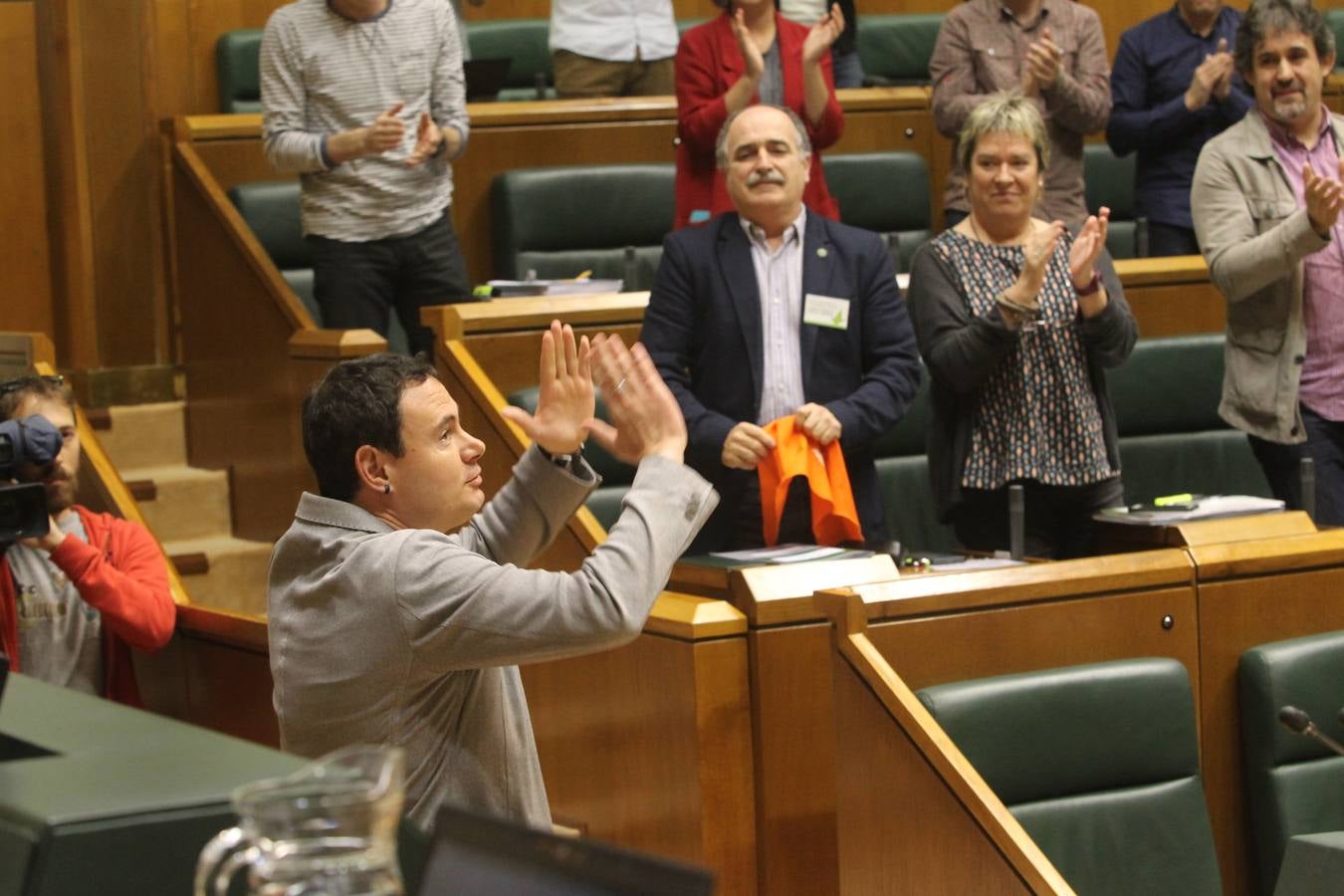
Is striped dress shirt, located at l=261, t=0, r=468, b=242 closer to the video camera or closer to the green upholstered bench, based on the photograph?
the green upholstered bench

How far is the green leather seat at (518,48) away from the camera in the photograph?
5.04m

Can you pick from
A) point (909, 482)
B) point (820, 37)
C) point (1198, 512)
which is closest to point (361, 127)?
point (820, 37)

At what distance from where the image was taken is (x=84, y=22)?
4.35 metres

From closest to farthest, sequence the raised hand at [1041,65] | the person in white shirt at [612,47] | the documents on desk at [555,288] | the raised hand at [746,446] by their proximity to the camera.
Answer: the raised hand at [746,446], the documents on desk at [555,288], the raised hand at [1041,65], the person in white shirt at [612,47]

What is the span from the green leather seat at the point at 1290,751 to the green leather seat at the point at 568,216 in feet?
6.85

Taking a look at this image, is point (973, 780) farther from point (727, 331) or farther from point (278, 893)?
point (278, 893)

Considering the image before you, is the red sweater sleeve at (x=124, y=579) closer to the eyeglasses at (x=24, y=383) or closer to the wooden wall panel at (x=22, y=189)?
the eyeglasses at (x=24, y=383)

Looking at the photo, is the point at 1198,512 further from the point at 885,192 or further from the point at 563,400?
the point at 885,192

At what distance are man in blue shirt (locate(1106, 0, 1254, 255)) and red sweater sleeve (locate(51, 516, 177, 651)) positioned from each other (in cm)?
230

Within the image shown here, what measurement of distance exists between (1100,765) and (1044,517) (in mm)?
660

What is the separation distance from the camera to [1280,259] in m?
2.81

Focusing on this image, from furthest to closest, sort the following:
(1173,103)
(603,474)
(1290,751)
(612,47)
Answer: (612,47) < (1173,103) < (603,474) < (1290,751)

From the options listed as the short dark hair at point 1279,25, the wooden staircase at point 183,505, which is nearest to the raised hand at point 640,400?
the short dark hair at point 1279,25

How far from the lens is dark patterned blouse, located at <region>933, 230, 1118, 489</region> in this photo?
8.83ft
